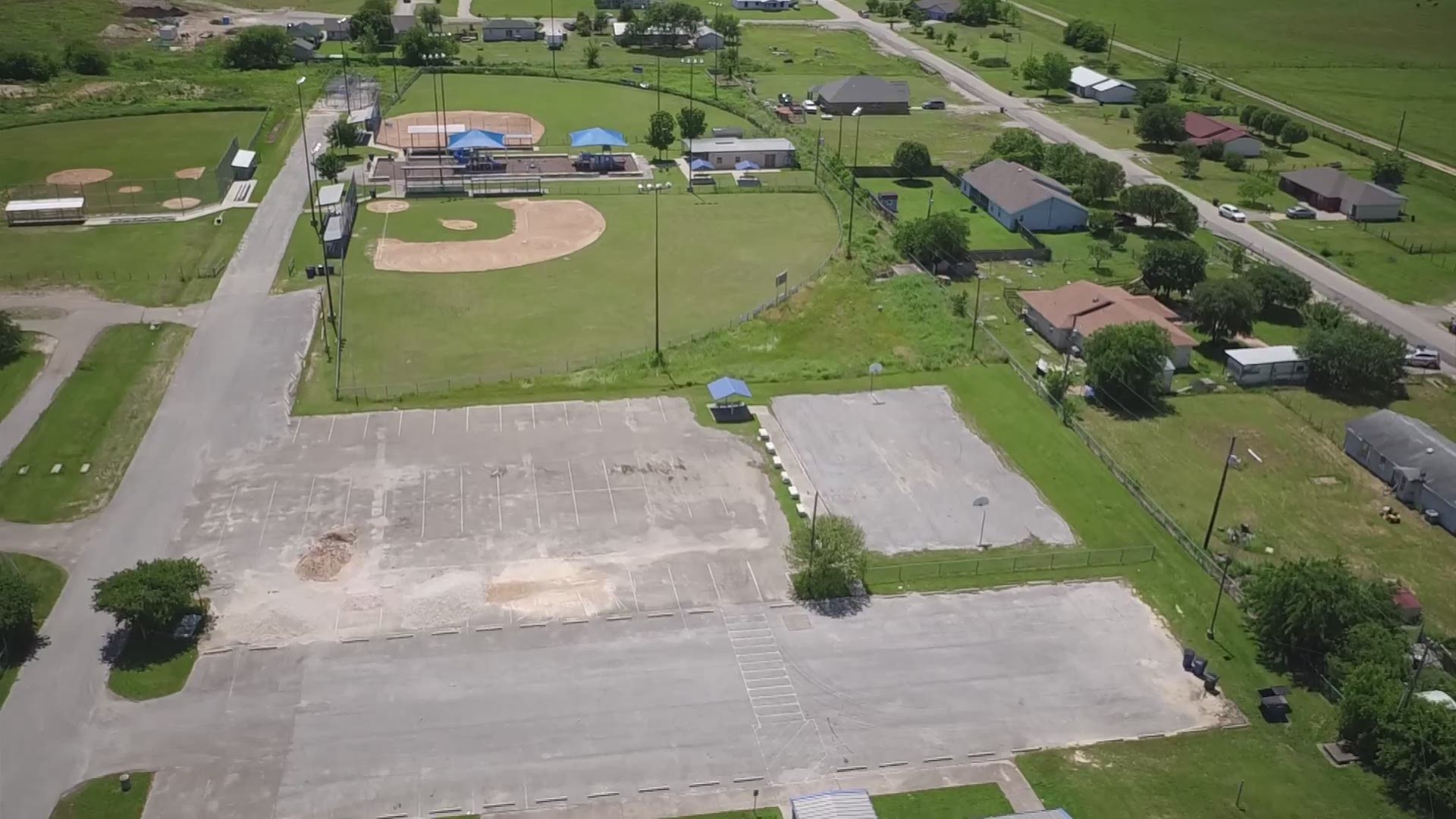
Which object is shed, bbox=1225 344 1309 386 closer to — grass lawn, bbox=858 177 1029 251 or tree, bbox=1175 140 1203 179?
grass lawn, bbox=858 177 1029 251

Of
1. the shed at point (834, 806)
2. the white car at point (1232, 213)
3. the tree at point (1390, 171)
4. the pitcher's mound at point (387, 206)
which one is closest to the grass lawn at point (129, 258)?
the pitcher's mound at point (387, 206)

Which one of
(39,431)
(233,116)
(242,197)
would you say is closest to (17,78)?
(233,116)

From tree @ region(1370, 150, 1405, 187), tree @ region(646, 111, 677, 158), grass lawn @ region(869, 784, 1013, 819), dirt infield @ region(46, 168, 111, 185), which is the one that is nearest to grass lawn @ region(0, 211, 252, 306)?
dirt infield @ region(46, 168, 111, 185)

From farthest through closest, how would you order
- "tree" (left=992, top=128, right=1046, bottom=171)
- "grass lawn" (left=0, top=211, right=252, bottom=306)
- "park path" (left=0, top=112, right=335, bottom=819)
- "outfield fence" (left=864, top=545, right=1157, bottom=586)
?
"tree" (left=992, top=128, right=1046, bottom=171), "grass lawn" (left=0, top=211, right=252, bottom=306), "outfield fence" (left=864, top=545, right=1157, bottom=586), "park path" (left=0, top=112, right=335, bottom=819)

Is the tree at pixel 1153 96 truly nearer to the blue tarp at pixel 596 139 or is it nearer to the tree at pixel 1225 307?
the tree at pixel 1225 307

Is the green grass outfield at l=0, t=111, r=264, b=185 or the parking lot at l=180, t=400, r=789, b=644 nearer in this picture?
the parking lot at l=180, t=400, r=789, b=644
